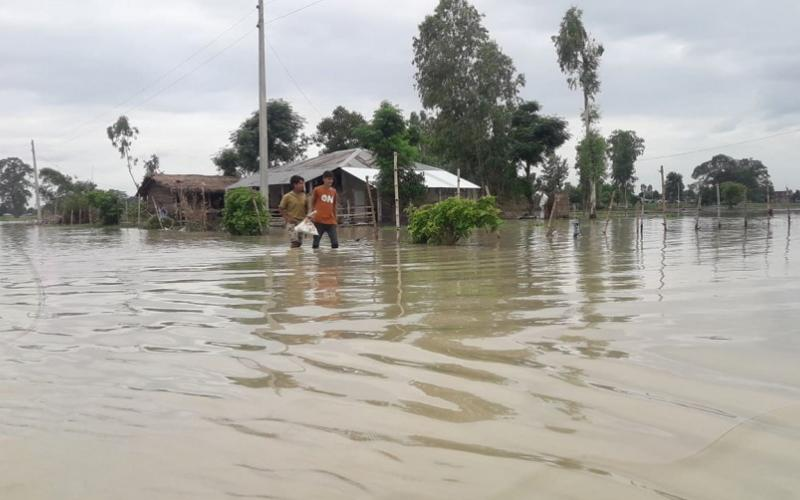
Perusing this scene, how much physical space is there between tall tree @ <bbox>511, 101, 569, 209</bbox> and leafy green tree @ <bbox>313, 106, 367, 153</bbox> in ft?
36.9

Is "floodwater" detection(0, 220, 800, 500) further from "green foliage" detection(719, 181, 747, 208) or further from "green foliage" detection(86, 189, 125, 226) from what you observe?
"green foliage" detection(719, 181, 747, 208)

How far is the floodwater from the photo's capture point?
214cm

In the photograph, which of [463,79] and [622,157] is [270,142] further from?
[622,157]

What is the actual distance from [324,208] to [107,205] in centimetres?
3896

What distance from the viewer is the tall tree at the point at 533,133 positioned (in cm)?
4178

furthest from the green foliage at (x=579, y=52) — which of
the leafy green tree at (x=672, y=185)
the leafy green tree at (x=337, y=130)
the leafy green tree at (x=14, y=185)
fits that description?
the leafy green tree at (x=14, y=185)

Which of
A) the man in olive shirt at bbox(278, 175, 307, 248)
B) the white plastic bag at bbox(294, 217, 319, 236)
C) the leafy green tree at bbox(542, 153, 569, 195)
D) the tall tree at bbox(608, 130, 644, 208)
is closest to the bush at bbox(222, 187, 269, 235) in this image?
the man in olive shirt at bbox(278, 175, 307, 248)

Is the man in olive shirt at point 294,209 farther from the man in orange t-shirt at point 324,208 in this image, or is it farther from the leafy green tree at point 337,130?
the leafy green tree at point 337,130

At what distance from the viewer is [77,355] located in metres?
3.92

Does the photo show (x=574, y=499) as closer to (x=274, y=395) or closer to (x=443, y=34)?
(x=274, y=395)

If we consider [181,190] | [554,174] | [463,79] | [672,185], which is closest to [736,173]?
[672,185]

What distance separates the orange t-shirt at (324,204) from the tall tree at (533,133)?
31035mm

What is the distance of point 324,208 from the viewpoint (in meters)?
12.1

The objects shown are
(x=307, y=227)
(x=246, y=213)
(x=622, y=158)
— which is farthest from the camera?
(x=622, y=158)
